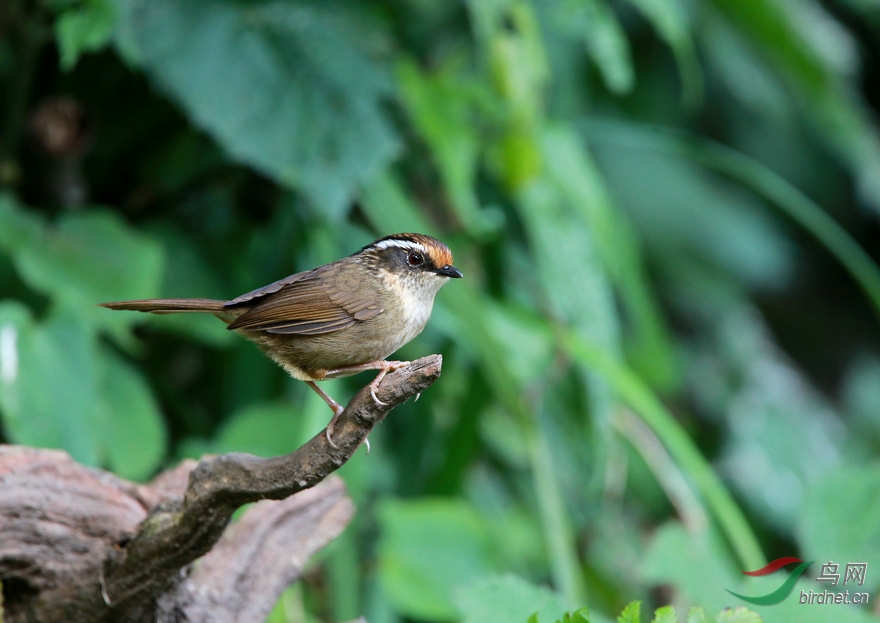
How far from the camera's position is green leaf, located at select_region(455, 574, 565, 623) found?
2.28 metres

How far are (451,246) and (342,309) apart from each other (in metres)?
2.09

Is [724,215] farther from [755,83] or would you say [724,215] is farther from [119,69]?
[119,69]

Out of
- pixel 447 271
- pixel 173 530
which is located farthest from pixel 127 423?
pixel 447 271

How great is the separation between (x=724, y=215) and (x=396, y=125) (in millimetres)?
3027

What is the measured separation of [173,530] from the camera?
2.41 m

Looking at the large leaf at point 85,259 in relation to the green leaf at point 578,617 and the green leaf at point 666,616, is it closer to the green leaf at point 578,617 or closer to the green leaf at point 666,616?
the green leaf at point 578,617

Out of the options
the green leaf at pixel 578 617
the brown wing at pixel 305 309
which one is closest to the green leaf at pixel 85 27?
the brown wing at pixel 305 309

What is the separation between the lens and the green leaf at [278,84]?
12.8 ft

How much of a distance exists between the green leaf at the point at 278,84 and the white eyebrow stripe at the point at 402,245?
0.92 meters

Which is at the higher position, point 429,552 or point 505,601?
point 429,552

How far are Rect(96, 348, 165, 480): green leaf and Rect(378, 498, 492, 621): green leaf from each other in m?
1.09

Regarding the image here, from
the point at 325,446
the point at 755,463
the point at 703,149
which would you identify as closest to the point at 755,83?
the point at 703,149

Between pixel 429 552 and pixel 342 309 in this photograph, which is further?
pixel 429 552

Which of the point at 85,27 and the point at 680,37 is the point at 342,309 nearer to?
the point at 85,27
